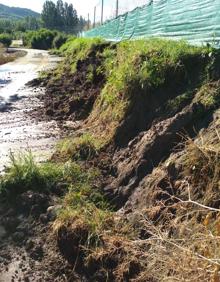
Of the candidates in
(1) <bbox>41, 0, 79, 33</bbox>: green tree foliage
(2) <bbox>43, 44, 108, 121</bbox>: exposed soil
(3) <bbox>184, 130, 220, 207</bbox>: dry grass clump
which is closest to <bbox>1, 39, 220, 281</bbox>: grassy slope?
(3) <bbox>184, 130, 220, 207</bbox>: dry grass clump

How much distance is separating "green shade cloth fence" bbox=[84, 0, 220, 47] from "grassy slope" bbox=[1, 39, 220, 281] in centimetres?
50

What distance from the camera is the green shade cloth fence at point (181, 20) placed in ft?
25.5

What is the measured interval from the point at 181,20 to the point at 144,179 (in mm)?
4720

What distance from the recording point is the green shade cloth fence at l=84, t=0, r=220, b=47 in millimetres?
7773

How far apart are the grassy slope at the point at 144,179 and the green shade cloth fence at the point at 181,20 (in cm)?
50

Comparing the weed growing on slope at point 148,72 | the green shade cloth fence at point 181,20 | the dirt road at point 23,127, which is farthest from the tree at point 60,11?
the weed growing on slope at point 148,72

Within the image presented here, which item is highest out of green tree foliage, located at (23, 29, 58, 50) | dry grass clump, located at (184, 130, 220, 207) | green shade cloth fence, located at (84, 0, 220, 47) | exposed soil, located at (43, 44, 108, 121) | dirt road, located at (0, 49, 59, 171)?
green shade cloth fence, located at (84, 0, 220, 47)

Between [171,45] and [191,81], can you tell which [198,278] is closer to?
[191,81]

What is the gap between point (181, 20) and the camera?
375 inches

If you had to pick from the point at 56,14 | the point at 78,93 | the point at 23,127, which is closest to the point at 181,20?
the point at 23,127

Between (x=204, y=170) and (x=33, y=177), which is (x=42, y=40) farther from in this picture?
(x=204, y=170)

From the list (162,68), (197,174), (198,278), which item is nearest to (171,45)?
(162,68)

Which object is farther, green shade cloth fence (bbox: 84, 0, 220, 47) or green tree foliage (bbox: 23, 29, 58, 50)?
green tree foliage (bbox: 23, 29, 58, 50)

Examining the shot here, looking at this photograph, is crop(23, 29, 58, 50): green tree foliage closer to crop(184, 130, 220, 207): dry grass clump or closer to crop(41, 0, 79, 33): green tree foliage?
crop(41, 0, 79, 33): green tree foliage
